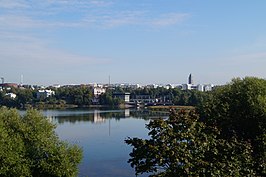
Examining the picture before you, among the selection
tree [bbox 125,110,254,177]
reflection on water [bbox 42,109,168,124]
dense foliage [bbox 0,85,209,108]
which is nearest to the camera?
tree [bbox 125,110,254,177]

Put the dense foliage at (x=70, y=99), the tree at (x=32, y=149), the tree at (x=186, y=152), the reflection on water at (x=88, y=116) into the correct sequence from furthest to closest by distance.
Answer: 1. the dense foliage at (x=70, y=99)
2. the reflection on water at (x=88, y=116)
3. the tree at (x=32, y=149)
4. the tree at (x=186, y=152)

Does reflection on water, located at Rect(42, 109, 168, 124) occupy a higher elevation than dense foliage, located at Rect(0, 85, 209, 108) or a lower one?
lower

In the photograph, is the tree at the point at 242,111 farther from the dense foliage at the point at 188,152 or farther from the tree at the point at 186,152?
the tree at the point at 186,152

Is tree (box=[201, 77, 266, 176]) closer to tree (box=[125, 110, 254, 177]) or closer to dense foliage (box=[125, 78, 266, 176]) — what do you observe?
dense foliage (box=[125, 78, 266, 176])

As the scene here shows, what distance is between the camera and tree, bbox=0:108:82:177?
11086mm

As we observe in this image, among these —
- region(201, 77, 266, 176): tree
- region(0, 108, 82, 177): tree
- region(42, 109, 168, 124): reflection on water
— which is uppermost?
region(201, 77, 266, 176): tree

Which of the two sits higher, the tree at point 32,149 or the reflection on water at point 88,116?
the tree at point 32,149

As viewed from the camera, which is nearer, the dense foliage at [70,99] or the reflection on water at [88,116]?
the reflection on water at [88,116]

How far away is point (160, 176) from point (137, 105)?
7118 centimetres

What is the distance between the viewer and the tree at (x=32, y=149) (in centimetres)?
1109

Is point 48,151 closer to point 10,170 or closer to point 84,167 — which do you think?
point 10,170

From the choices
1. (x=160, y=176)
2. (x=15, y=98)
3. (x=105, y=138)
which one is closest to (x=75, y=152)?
(x=160, y=176)

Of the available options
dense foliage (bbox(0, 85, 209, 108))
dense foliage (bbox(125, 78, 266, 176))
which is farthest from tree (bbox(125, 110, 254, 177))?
dense foliage (bbox(0, 85, 209, 108))

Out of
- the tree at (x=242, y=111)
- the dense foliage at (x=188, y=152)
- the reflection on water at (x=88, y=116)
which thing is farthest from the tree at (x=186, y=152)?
the reflection on water at (x=88, y=116)
